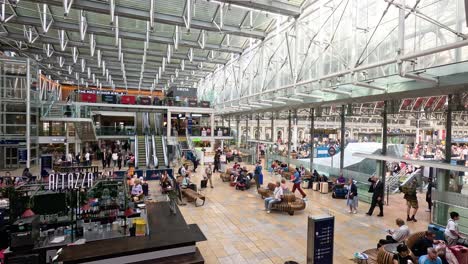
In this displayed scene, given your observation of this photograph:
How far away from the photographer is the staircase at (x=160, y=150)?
21438mm

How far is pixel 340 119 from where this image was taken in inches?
602

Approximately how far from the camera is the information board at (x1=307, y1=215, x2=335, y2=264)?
5.72 meters

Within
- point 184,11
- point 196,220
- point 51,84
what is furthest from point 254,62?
point 51,84

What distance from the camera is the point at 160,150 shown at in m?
23.0

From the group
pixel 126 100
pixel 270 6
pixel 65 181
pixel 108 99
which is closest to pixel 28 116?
pixel 108 99

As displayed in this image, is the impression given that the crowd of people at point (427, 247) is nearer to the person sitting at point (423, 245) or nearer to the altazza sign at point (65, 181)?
the person sitting at point (423, 245)

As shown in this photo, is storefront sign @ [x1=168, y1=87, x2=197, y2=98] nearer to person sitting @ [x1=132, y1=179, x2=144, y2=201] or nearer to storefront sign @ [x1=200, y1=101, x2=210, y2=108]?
storefront sign @ [x1=200, y1=101, x2=210, y2=108]

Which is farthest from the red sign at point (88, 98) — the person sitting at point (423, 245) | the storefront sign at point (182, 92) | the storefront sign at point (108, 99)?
the person sitting at point (423, 245)

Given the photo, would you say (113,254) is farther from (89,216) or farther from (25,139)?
(25,139)

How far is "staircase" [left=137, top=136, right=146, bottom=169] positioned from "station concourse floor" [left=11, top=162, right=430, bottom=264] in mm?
8058

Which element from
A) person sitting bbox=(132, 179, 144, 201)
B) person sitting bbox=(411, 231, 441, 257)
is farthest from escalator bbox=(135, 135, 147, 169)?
person sitting bbox=(411, 231, 441, 257)

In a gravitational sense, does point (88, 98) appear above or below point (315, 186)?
above

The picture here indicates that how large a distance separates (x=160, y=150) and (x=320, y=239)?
18.9m

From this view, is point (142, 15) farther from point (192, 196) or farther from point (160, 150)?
point (160, 150)
